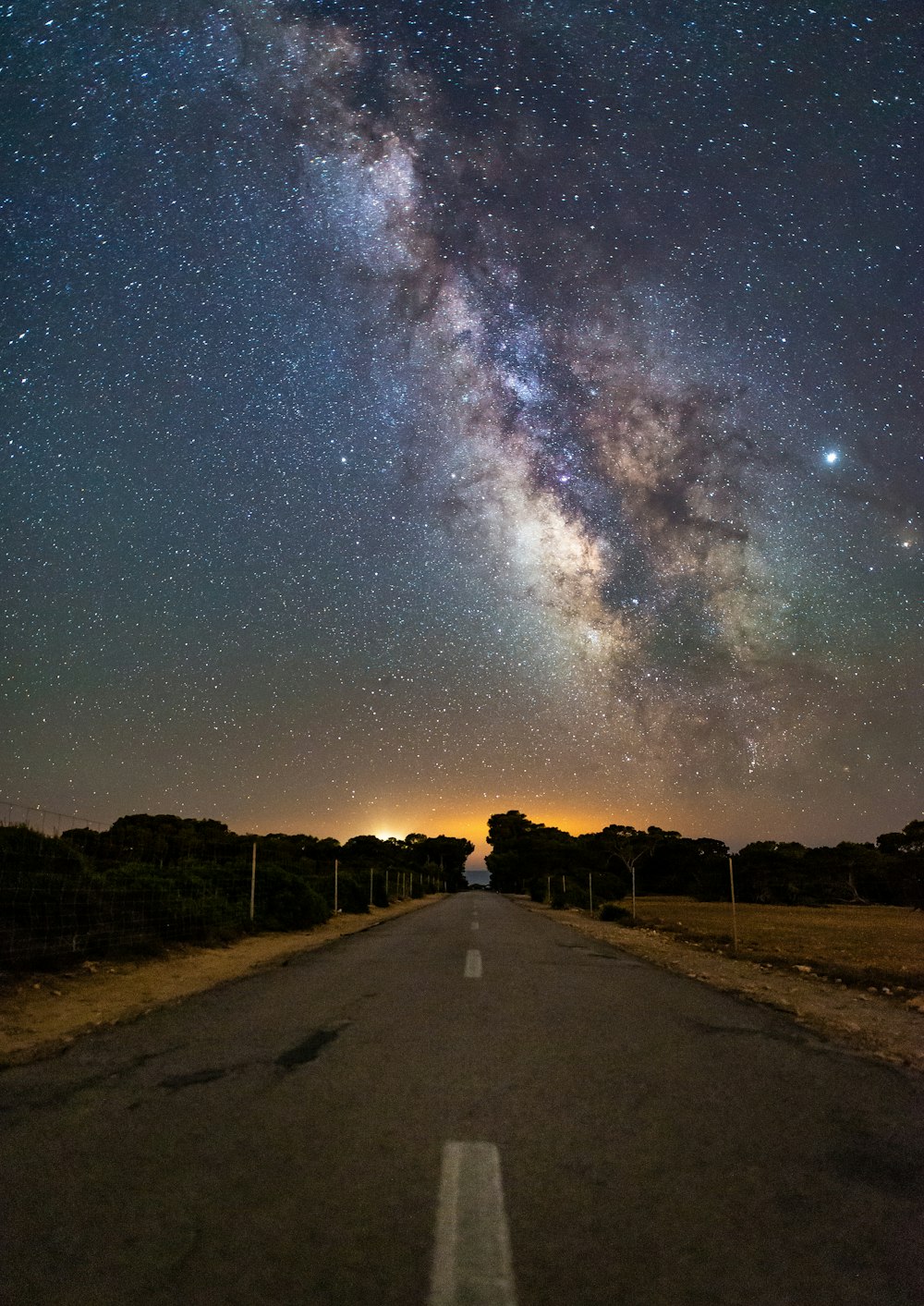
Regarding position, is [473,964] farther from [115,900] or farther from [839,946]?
[839,946]

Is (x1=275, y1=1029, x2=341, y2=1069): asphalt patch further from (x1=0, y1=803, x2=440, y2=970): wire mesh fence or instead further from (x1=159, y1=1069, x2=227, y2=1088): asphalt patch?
(x1=0, y1=803, x2=440, y2=970): wire mesh fence

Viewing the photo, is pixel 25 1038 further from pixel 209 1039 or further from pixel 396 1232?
pixel 396 1232

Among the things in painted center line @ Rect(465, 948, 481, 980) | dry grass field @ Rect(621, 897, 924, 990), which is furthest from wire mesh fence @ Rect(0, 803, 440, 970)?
dry grass field @ Rect(621, 897, 924, 990)

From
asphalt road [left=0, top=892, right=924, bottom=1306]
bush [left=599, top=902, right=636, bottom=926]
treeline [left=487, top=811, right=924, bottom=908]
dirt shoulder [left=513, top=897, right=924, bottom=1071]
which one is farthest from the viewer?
treeline [left=487, top=811, right=924, bottom=908]

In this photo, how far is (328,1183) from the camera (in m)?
3.63

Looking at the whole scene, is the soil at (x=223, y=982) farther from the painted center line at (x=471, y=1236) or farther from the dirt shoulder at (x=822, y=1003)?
the painted center line at (x=471, y=1236)

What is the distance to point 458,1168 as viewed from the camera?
383 cm

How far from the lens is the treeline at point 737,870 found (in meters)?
64.2

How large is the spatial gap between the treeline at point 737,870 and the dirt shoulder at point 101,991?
33.3m

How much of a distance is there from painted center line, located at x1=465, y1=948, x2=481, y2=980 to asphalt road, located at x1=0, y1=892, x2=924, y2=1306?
4.00 metres

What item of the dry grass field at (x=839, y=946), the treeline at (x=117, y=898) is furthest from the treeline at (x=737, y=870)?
the treeline at (x=117, y=898)

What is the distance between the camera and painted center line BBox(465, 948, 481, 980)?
11367mm

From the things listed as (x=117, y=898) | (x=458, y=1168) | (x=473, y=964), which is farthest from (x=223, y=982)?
(x=458, y=1168)

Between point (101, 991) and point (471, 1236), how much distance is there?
9170mm
